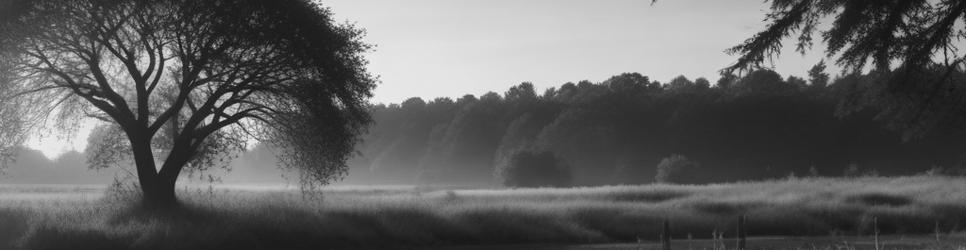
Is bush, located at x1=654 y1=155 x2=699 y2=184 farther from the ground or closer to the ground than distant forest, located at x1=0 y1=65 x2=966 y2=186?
closer to the ground

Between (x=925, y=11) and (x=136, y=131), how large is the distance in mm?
19091

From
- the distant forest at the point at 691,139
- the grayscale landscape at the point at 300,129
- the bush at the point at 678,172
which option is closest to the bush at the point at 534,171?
the distant forest at the point at 691,139

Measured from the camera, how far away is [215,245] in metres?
20.7

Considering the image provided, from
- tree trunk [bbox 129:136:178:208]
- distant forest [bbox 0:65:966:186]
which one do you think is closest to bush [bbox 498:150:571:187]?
distant forest [bbox 0:65:966:186]

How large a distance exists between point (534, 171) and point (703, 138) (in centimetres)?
2911

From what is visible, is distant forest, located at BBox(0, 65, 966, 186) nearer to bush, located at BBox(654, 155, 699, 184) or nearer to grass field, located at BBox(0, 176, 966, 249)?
bush, located at BBox(654, 155, 699, 184)

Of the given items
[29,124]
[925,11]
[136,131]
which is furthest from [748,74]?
[29,124]

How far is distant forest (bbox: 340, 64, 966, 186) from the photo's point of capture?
82688 millimetres

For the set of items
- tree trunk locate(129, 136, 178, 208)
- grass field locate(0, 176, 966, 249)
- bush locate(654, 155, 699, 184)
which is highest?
bush locate(654, 155, 699, 184)

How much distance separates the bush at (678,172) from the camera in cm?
6600

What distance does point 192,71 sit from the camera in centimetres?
2322

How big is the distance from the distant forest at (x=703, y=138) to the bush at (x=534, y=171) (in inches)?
178

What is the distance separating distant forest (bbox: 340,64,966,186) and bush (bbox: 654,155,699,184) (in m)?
0.27

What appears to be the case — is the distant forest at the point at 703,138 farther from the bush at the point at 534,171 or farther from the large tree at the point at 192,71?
the large tree at the point at 192,71
